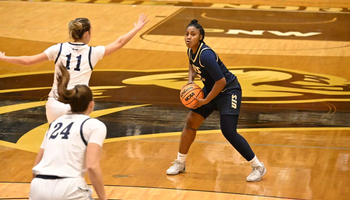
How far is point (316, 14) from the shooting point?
1742 cm

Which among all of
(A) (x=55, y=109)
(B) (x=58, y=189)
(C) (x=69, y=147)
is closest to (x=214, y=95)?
(A) (x=55, y=109)

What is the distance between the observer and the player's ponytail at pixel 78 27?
442cm

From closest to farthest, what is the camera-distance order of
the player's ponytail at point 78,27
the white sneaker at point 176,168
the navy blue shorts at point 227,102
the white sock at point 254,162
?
the player's ponytail at point 78,27 < the navy blue shorts at point 227,102 < the white sock at point 254,162 < the white sneaker at point 176,168

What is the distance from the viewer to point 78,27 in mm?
4430

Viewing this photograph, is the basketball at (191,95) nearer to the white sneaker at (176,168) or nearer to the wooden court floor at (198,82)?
the white sneaker at (176,168)

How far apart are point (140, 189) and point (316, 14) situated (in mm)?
13413

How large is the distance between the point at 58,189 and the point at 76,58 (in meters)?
1.64

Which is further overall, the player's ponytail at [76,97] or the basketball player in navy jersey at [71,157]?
the player's ponytail at [76,97]

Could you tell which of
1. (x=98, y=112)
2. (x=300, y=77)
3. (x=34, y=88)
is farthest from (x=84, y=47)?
(x=300, y=77)

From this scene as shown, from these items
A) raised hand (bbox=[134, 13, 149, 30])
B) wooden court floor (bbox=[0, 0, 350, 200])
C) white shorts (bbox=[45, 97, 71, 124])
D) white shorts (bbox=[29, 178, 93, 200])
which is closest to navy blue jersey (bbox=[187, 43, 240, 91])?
raised hand (bbox=[134, 13, 149, 30])

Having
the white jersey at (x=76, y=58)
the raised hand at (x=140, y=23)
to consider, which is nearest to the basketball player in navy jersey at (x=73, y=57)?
the white jersey at (x=76, y=58)

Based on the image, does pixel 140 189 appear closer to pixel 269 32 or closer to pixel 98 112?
pixel 98 112

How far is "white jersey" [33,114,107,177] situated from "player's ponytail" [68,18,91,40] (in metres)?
1.32

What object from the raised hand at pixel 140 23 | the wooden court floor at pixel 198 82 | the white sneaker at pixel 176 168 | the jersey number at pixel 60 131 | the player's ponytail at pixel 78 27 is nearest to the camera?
the jersey number at pixel 60 131
